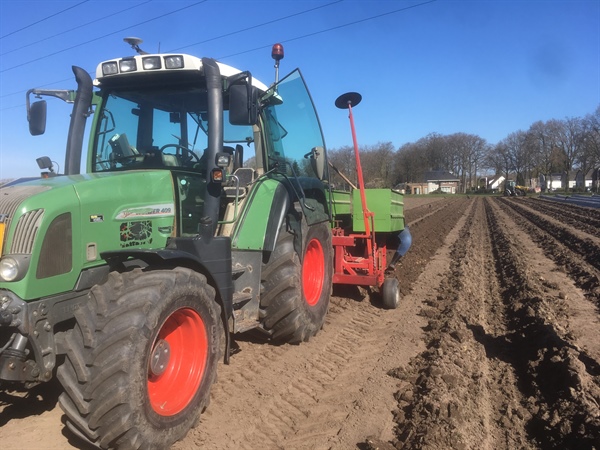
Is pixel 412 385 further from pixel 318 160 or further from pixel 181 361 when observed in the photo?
pixel 318 160

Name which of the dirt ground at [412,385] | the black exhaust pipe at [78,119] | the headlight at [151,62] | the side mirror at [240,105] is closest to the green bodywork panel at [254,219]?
the side mirror at [240,105]

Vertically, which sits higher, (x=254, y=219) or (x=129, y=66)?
(x=129, y=66)

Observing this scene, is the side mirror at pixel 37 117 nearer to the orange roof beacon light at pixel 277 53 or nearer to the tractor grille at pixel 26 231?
the tractor grille at pixel 26 231

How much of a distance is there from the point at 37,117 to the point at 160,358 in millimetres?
2241

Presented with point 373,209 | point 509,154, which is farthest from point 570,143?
point 373,209

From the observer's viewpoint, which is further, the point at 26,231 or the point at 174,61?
the point at 174,61

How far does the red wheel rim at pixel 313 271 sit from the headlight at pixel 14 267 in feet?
10.2

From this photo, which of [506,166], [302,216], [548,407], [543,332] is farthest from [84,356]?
[506,166]

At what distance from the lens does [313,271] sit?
5.84 m

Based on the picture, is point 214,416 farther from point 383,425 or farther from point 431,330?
point 431,330

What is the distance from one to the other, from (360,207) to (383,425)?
411 centimetres

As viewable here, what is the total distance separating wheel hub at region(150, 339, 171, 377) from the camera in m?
3.16

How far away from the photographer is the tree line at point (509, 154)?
269ft

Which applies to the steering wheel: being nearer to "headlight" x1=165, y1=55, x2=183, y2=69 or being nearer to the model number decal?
the model number decal
